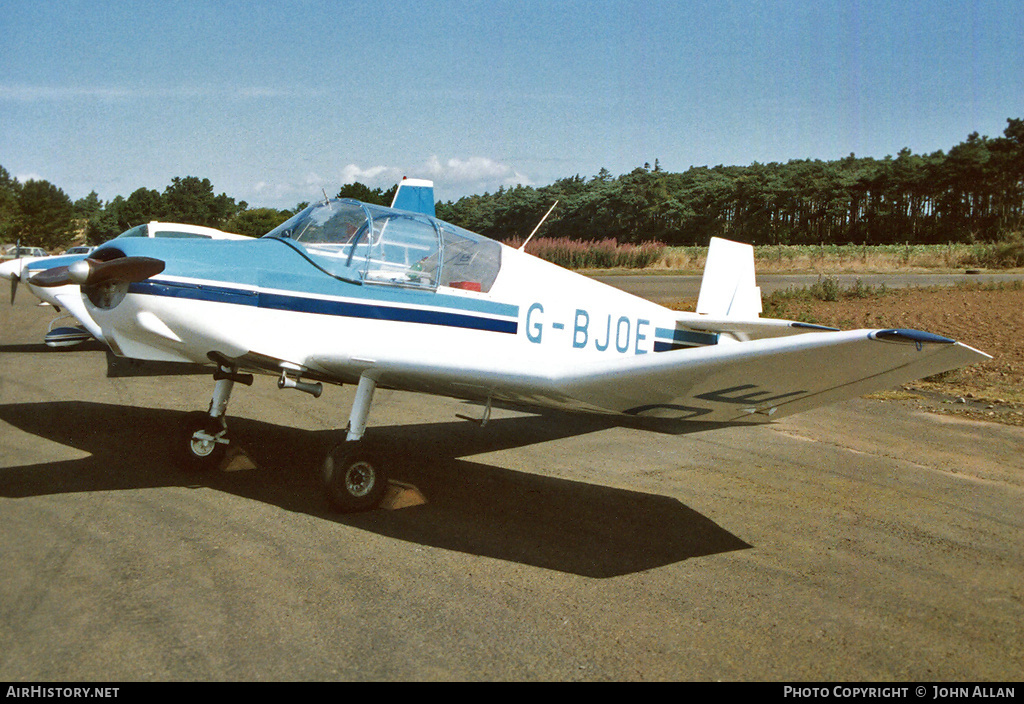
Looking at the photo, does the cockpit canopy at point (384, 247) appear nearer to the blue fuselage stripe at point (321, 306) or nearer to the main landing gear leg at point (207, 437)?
the blue fuselage stripe at point (321, 306)

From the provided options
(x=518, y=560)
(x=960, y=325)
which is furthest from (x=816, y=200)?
(x=518, y=560)

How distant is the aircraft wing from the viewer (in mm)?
3502

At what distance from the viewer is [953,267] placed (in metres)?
33.0

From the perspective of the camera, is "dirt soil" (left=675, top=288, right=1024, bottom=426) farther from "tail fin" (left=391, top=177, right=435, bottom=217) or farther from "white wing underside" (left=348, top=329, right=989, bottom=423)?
"tail fin" (left=391, top=177, right=435, bottom=217)

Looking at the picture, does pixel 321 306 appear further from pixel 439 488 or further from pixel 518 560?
pixel 518 560

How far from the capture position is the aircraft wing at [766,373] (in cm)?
350

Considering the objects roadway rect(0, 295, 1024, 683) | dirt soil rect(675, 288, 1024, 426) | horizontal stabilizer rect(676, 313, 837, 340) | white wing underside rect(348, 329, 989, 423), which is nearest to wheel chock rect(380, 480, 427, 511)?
roadway rect(0, 295, 1024, 683)

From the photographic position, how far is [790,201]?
218 feet

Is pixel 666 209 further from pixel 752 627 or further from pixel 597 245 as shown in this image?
pixel 752 627

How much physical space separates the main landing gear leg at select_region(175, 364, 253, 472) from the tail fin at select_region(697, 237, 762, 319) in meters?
4.56

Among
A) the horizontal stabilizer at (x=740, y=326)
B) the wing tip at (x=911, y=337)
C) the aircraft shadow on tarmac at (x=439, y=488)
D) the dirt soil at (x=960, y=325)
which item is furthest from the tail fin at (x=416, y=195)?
the wing tip at (x=911, y=337)

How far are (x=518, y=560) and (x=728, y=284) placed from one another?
4.33 meters

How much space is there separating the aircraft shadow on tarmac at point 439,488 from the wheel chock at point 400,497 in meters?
0.07

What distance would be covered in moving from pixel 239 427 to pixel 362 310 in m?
3.19
